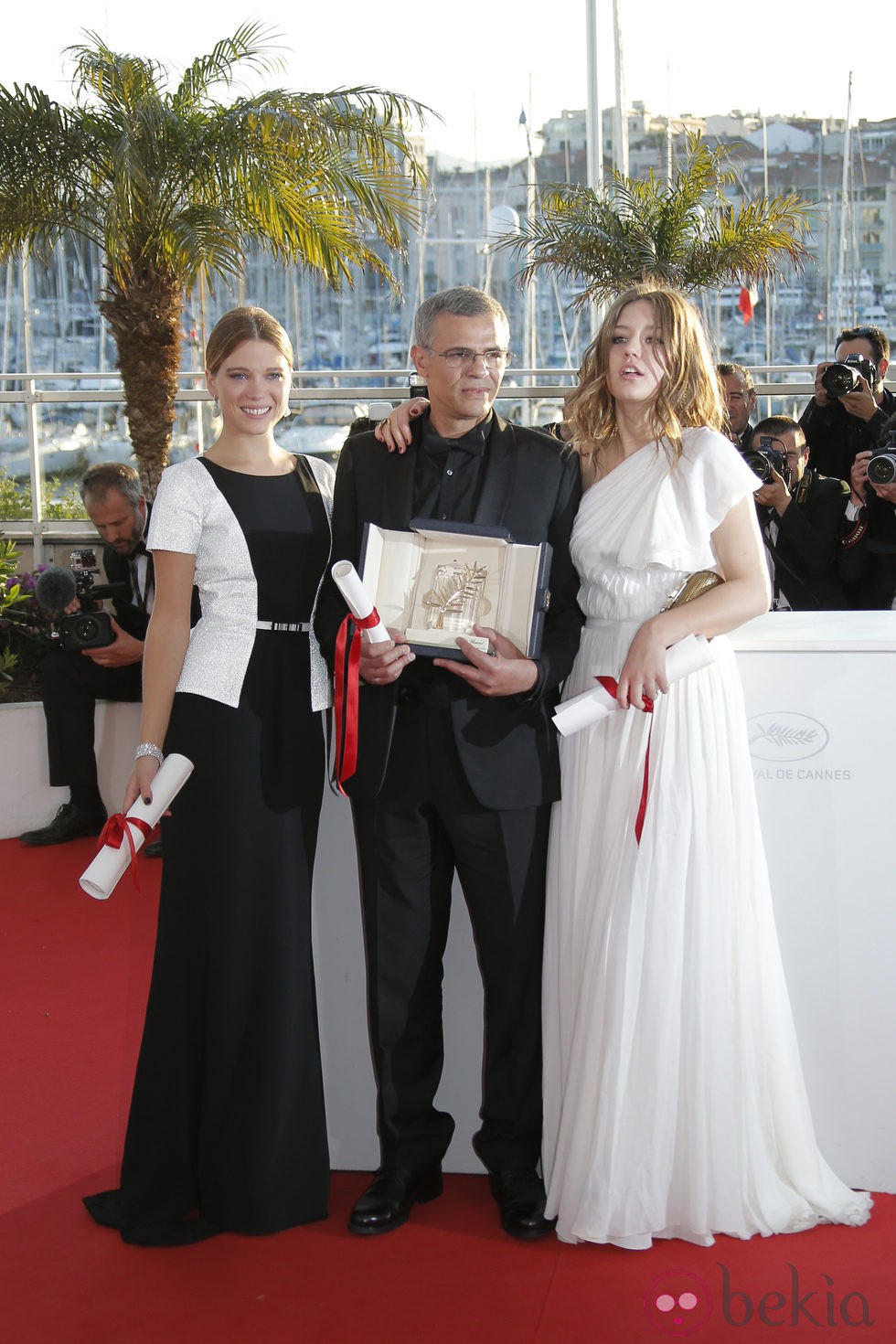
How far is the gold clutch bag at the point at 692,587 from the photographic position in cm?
263

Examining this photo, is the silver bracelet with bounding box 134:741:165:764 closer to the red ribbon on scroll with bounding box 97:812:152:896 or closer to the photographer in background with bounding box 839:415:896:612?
the red ribbon on scroll with bounding box 97:812:152:896

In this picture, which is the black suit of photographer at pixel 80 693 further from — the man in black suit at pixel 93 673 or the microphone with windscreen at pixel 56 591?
the microphone with windscreen at pixel 56 591

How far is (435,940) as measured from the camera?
2768 millimetres

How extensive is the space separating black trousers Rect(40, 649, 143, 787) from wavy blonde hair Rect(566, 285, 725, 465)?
13.1ft

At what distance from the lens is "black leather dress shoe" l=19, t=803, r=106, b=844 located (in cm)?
620

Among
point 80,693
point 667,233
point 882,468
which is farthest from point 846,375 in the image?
point 667,233

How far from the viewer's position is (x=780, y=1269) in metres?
2.50

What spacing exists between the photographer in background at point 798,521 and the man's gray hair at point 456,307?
2.23 metres

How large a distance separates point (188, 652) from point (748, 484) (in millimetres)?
1187

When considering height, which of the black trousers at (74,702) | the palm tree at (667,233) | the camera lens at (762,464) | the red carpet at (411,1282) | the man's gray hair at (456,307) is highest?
the palm tree at (667,233)

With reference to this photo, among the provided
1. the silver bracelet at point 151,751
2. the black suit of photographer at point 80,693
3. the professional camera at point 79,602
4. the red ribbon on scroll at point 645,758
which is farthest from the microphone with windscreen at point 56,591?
the red ribbon on scroll at point 645,758

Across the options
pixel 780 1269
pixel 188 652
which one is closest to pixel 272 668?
pixel 188 652

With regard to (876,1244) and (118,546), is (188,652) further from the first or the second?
(118,546)

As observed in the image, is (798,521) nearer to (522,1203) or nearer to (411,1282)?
(522,1203)
